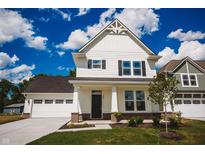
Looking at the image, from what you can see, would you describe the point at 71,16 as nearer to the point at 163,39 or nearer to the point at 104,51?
the point at 104,51

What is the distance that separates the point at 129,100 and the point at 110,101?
5.02 feet

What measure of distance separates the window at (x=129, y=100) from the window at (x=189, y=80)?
25.5 ft

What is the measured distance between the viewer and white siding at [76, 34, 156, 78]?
14.4 meters

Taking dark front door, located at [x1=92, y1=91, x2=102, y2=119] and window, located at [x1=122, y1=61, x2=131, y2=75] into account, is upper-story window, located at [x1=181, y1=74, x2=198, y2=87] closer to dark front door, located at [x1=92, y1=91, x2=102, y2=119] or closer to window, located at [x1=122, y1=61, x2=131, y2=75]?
window, located at [x1=122, y1=61, x2=131, y2=75]

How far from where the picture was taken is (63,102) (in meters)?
19.2

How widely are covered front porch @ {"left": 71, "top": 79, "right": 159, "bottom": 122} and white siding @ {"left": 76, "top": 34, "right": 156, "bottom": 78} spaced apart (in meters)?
1.31

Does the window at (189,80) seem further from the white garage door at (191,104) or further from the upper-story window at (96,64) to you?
the upper-story window at (96,64)

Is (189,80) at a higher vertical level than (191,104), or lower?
higher

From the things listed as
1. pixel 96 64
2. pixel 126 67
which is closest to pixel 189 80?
pixel 126 67

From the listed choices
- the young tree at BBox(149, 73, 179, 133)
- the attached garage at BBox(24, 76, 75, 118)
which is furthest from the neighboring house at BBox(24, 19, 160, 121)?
the attached garage at BBox(24, 76, 75, 118)

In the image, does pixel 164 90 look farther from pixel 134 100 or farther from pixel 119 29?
pixel 119 29

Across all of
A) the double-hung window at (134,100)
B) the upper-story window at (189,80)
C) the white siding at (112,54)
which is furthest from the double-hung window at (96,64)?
the upper-story window at (189,80)

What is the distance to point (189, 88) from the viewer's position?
720 inches
